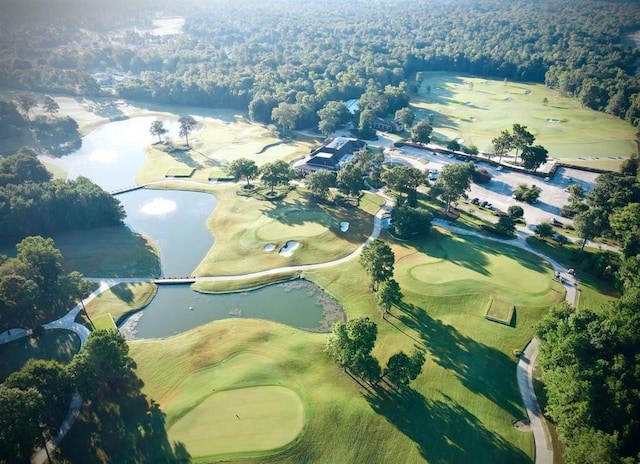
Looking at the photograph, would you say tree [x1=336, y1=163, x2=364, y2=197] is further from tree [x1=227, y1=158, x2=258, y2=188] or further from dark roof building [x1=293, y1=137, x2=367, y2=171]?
tree [x1=227, y1=158, x2=258, y2=188]

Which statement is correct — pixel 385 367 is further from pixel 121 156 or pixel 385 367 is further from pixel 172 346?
pixel 121 156

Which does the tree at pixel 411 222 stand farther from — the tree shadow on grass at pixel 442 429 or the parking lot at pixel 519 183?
the tree shadow on grass at pixel 442 429

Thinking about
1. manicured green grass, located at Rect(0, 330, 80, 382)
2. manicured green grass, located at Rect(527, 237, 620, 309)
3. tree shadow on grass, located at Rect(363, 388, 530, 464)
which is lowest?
manicured green grass, located at Rect(0, 330, 80, 382)

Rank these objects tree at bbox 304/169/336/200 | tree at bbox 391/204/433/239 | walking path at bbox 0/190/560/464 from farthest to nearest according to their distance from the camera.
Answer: tree at bbox 304/169/336/200
tree at bbox 391/204/433/239
walking path at bbox 0/190/560/464

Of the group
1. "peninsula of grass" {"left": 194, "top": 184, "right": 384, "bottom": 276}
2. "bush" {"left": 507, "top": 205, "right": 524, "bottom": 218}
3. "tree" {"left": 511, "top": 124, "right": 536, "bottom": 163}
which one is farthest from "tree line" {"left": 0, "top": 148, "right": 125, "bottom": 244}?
"tree" {"left": 511, "top": 124, "right": 536, "bottom": 163}

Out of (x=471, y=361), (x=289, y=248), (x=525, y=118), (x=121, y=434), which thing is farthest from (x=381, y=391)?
(x=525, y=118)

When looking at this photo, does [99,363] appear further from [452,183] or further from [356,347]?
[452,183]
